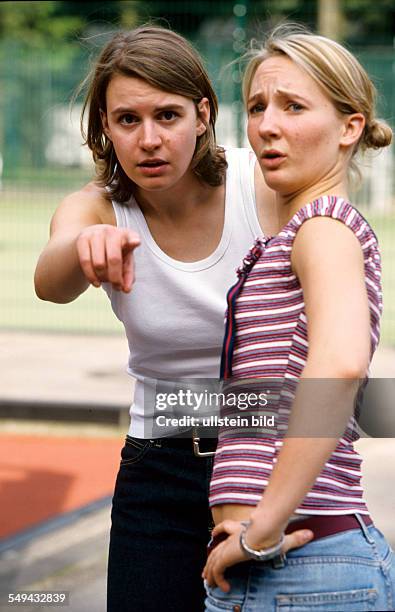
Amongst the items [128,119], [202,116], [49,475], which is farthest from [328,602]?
[49,475]

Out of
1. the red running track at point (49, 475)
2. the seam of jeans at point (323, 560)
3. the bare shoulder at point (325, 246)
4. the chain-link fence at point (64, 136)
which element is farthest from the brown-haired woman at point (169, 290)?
the chain-link fence at point (64, 136)

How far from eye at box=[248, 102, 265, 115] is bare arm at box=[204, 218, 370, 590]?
0.29m

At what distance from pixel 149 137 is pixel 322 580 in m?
0.91

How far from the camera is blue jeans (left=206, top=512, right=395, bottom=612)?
1.64 metres

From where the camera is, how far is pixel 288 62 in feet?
5.77

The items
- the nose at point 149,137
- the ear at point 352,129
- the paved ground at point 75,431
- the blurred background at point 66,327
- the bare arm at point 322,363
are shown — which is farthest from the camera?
the blurred background at point 66,327

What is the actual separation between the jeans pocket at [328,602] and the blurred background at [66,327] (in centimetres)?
159

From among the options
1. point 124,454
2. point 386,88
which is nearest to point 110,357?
point 386,88

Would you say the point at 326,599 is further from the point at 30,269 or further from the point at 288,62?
the point at 30,269

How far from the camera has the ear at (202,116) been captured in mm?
2342

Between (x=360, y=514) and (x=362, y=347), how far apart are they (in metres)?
0.31

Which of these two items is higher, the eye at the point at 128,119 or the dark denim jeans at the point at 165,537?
the eye at the point at 128,119

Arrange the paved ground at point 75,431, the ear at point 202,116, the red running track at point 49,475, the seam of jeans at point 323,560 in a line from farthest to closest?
the red running track at point 49,475, the paved ground at point 75,431, the ear at point 202,116, the seam of jeans at point 323,560

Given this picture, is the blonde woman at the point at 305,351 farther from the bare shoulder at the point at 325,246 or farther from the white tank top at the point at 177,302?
the white tank top at the point at 177,302
